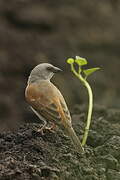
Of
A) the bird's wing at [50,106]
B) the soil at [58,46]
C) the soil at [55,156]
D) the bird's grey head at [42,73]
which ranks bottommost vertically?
the soil at [55,156]

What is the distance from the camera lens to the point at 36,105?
669 centimetres

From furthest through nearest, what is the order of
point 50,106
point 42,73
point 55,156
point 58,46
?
point 58,46, point 42,73, point 50,106, point 55,156

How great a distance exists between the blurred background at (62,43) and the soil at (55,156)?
232 inches

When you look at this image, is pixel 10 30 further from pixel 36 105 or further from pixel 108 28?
pixel 36 105

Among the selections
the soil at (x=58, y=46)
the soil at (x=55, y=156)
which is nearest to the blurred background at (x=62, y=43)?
the soil at (x=58, y=46)

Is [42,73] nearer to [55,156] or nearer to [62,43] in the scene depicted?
[55,156]

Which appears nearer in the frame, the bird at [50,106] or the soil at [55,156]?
the soil at [55,156]

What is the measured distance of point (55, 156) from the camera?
6.09 metres

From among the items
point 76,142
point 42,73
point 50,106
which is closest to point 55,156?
point 76,142

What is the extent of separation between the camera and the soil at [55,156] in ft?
18.4

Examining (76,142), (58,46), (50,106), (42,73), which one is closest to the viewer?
(76,142)

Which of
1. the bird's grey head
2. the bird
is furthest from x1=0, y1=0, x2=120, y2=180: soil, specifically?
the bird

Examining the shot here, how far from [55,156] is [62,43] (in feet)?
26.3

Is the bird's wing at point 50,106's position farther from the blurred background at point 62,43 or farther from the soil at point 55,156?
the blurred background at point 62,43
